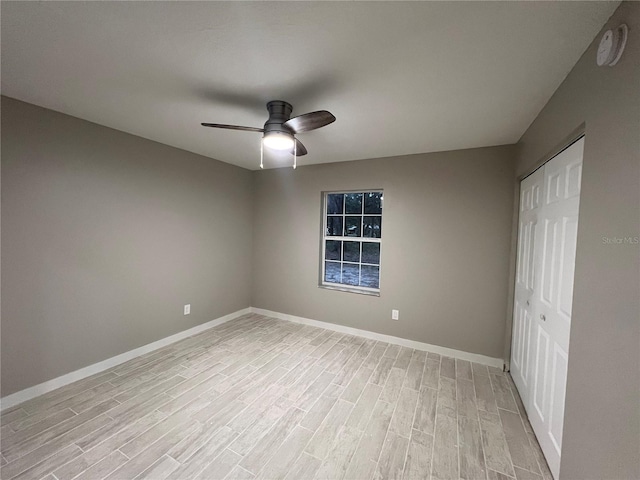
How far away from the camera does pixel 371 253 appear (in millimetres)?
3629

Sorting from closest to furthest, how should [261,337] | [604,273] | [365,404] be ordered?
[604,273] < [365,404] < [261,337]

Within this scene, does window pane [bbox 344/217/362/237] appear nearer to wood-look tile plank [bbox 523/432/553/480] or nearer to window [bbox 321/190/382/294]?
window [bbox 321/190/382/294]

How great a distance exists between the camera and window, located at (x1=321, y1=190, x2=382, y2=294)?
3600 mm

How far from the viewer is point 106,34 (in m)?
1.27

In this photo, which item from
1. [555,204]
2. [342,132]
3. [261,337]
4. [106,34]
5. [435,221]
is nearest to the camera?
[106,34]

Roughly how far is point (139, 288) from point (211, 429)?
179cm

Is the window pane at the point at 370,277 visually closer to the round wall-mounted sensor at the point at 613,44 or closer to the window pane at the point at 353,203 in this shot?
the window pane at the point at 353,203

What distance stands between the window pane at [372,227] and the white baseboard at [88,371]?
262cm

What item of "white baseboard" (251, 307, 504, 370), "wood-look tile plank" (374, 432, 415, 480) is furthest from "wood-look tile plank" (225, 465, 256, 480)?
"white baseboard" (251, 307, 504, 370)

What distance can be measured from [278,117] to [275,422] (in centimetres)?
229

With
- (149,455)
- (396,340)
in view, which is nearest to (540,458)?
(396,340)

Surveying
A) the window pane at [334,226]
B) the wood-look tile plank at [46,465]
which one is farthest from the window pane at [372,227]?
the wood-look tile plank at [46,465]

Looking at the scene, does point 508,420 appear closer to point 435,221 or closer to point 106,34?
point 435,221

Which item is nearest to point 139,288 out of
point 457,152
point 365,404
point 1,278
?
point 1,278
